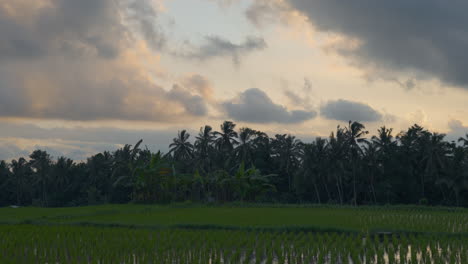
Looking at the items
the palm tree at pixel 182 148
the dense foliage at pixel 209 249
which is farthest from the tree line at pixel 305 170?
the dense foliage at pixel 209 249

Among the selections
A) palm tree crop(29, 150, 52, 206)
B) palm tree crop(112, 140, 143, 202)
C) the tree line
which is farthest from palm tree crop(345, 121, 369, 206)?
palm tree crop(29, 150, 52, 206)

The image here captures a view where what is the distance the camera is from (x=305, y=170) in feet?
130

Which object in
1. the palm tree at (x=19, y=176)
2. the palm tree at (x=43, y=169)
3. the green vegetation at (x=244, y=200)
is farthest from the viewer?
the palm tree at (x=19, y=176)

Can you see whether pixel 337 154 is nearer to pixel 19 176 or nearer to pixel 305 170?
pixel 305 170

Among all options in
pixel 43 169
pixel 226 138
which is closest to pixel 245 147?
pixel 226 138

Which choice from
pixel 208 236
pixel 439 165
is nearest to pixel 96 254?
pixel 208 236

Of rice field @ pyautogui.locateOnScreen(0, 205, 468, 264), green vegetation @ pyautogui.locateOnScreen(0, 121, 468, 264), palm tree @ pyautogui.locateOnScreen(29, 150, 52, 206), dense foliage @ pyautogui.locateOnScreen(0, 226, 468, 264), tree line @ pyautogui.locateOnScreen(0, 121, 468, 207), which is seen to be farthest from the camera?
palm tree @ pyautogui.locateOnScreen(29, 150, 52, 206)

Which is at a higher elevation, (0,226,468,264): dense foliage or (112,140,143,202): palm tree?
(112,140,143,202): palm tree

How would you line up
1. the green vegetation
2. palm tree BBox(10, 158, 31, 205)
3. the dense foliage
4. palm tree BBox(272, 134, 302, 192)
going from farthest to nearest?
palm tree BBox(10, 158, 31, 205), palm tree BBox(272, 134, 302, 192), the green vegetation, the dense foliage

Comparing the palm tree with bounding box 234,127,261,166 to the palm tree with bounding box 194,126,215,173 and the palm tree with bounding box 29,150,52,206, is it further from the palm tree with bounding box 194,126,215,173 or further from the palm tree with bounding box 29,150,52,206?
the palm tree with bounding box 29,150,52,206

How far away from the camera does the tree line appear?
3691cm

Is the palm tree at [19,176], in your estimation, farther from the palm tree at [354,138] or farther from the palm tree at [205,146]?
the palm tree at [354,138]

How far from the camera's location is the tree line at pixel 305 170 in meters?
36.9

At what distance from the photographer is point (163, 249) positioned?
13.0m
